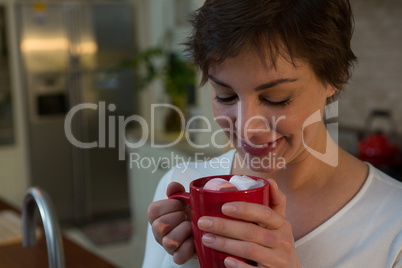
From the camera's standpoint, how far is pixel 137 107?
4.66 meters

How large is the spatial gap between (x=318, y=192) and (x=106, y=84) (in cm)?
375

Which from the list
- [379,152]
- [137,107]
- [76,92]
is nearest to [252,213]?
[379,152]

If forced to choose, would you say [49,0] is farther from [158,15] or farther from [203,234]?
[203,234]

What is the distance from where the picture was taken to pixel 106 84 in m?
4.46

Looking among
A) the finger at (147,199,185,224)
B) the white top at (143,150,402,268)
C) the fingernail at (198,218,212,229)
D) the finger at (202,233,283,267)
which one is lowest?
the white top at (143,150,402,268)

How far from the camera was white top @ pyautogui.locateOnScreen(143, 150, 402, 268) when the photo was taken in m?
0.80

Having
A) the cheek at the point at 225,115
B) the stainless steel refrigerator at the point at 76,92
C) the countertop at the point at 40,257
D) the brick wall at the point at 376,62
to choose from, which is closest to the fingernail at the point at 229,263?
the cheek at the point at 225,115

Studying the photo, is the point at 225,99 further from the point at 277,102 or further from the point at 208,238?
the point at 208,238

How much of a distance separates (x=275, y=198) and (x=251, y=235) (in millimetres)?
71

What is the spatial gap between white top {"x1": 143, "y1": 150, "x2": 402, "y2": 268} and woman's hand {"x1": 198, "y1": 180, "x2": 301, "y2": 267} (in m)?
0.24

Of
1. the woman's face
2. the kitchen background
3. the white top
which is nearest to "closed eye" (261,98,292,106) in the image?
the woman's face

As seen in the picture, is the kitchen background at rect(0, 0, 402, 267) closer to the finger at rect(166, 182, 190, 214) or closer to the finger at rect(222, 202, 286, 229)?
the finger at rect(166, 182, 190, 214)

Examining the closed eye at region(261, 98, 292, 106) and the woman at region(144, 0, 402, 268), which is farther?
the closed eye at region(261, 98, 292, 106)

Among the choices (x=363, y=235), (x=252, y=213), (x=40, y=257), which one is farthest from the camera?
(x=40, y=257)
